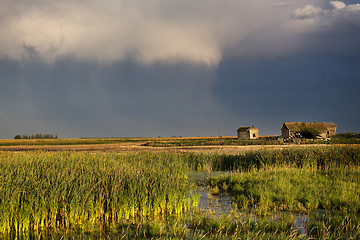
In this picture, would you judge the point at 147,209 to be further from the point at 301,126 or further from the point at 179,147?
the point at 301,126

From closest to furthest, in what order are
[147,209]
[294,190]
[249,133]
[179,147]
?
[147,209] < [294,190] < [179,147] < [249,133]

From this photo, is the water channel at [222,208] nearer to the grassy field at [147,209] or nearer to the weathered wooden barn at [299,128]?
the grassy field at [147,209]

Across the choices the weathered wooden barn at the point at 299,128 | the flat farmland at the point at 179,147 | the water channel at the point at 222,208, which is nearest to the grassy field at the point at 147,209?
the water channel at the point at 222,208

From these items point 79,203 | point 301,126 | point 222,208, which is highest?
point 301,126

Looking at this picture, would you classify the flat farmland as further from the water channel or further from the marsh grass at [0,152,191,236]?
the marsh grass at [0,152,191,236]

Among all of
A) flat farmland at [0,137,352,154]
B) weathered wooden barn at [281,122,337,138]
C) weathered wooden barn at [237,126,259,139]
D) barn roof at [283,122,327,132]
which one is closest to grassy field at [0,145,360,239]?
flat farmland at [0,137,352,154]

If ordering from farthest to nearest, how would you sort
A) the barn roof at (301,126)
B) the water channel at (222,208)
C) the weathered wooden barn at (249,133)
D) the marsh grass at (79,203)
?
the weathered wooden barn at (249,133) → the barn roof at (301,126) → the water channel at (222,208) → the marsh grass at (79,203)

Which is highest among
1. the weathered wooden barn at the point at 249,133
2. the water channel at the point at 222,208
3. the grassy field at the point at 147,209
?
the weathered wooden barn at the point at 249,133

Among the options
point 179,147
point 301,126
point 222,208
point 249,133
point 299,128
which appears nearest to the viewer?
point 222,208

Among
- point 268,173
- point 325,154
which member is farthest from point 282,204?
point 325,154

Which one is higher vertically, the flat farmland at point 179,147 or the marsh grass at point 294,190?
the flat farmland at point 179,147

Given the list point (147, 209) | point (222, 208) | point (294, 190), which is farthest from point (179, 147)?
point (147, 209)

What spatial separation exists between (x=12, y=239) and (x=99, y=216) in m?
2.34

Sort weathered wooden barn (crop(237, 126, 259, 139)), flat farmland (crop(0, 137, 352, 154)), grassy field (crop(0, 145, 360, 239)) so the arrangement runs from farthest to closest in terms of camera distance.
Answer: weathered wooden barn (crop(237, 126, 259, 139))
flat farmland (crop(0, 137, 352, 154))
grassy field (crop(0, 145, 360, 239))
